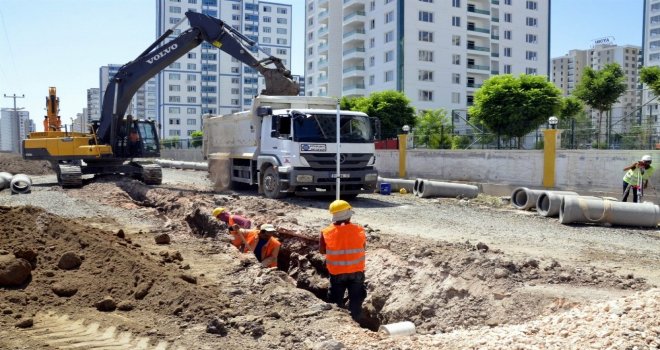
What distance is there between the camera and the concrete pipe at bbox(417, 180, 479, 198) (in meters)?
17.8

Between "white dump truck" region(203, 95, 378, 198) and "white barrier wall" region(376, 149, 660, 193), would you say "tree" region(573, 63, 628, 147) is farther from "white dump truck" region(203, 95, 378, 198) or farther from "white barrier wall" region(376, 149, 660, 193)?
"white dump truck" region(203, 95, 378, 198)

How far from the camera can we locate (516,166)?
19594 millimetres

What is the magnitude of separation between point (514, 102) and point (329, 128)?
58.8 ft

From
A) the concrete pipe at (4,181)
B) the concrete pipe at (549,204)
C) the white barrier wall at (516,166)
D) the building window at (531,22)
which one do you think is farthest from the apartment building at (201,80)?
the concrete pipe at (549,204)

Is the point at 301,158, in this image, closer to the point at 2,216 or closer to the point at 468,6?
the point at 2,216

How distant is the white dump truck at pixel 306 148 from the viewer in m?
14.8

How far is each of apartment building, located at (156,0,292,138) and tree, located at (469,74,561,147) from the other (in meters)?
75.0

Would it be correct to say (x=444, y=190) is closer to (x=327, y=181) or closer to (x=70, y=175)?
(x=327, y=181)

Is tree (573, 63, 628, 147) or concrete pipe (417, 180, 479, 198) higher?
tree (573, 63, 628, 147)

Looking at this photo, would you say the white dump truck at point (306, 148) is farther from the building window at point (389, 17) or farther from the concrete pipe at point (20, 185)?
the building window at point (389, 17)

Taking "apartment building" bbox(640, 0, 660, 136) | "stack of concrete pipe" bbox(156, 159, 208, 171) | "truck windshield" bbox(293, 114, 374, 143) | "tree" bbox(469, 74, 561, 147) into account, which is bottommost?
"stack of concrete pipe" bbox(156, 159, 208, 171)

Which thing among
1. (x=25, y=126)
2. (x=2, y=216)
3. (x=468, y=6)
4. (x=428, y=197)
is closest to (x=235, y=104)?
(x=25, y=126)

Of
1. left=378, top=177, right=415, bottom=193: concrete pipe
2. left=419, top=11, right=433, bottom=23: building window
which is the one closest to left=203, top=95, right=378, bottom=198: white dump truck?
left=378, top=177, right=415, bottom=193: concrete pipe

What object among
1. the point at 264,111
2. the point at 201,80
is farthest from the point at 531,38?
the point at 201,80
